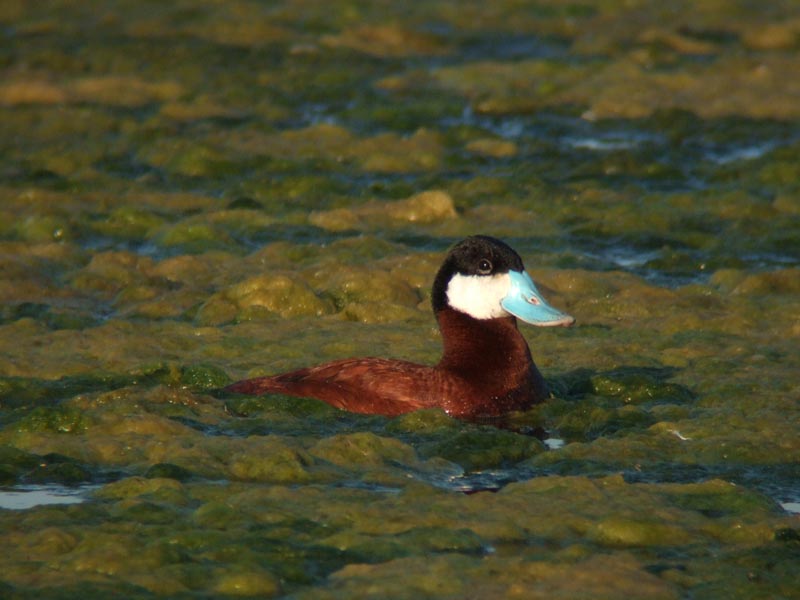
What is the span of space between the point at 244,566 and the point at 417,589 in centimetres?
59

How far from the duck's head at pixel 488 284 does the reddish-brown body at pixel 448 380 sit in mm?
62

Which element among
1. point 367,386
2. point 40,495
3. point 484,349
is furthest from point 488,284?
point 40,495

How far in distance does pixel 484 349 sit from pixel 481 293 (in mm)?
272

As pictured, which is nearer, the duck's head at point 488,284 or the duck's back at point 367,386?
the duck's back at point 367,386

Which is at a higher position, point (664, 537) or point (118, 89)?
point (118, 89)

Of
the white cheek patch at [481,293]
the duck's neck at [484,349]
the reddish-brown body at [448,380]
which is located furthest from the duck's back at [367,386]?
the white cheek patch at [481,293]

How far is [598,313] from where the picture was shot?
9.04m

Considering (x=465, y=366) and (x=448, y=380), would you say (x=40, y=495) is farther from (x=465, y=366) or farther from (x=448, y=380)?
(x=465, y=366)

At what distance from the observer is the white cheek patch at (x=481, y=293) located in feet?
24.5

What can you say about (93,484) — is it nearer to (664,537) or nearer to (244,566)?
(244,566)

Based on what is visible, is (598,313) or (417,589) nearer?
(417,589)

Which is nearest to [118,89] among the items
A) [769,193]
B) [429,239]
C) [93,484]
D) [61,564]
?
[429,239]

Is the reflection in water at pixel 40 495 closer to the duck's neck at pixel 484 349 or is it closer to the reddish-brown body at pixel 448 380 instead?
the reddish-brown body at pixel 448 380

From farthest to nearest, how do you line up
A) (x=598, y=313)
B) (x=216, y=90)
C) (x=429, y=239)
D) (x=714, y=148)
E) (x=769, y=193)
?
(x=216, y=90), (x=714, y=148), (x=769, y=193), (x=429, y=239), (x=598, y=313)
